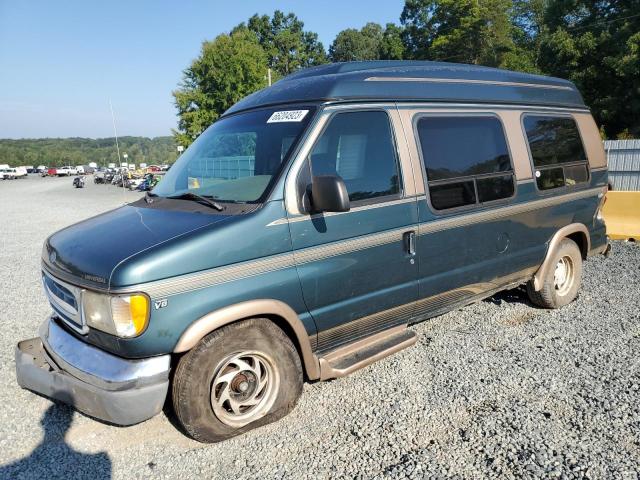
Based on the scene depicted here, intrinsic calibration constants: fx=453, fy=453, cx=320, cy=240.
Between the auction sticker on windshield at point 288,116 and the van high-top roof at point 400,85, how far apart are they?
11cm

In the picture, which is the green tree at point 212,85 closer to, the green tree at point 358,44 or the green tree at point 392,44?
the green tree at point 392,44

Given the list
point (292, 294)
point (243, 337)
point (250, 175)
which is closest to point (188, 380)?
point (243, 337)

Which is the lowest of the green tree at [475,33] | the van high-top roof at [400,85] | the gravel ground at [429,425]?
the gravel ground at [429,425]

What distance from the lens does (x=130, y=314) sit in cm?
255

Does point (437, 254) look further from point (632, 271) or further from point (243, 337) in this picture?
point (632, 271)

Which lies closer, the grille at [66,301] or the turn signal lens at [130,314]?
the turn signal lens at [130,314]

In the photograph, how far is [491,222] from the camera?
13.4ft

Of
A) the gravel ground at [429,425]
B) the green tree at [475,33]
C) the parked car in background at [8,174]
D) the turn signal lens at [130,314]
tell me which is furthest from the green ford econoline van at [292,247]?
the parked car in background at [8,174]

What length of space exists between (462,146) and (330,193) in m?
1.73

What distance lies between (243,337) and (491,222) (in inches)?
98.1

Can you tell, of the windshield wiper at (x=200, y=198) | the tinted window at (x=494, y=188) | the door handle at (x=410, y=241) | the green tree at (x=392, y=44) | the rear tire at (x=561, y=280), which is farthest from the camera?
the green tree at (x=392, y=44)

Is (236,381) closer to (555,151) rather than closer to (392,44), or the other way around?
(555,151)

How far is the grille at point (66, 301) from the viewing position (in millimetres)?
2842

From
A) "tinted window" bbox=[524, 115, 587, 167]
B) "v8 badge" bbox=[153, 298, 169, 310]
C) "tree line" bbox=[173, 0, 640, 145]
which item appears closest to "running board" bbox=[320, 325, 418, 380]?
"v8 badge" bbox=[153, 298, 169, 310]
